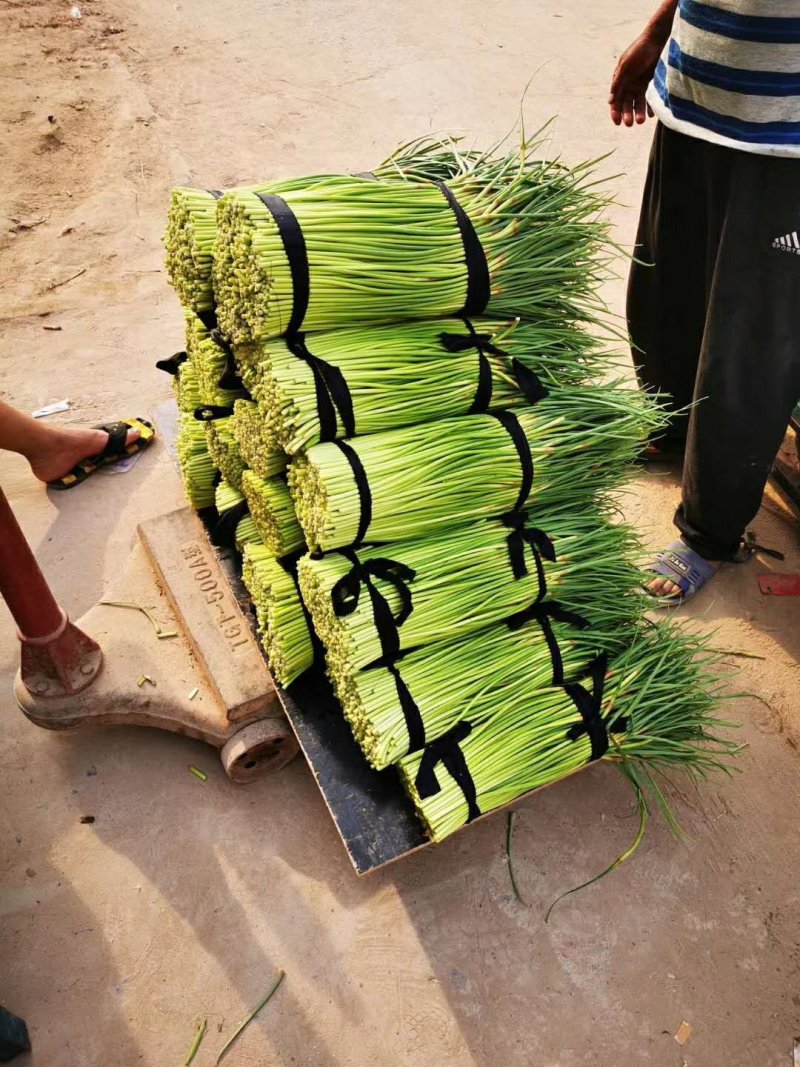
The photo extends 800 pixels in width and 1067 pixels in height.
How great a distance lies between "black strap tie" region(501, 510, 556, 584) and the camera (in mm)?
2096

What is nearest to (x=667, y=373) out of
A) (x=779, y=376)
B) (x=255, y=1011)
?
(x=779, y=376)

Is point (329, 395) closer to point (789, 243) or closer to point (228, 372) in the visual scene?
point (228, 372)

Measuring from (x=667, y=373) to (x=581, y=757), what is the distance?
1738 millimetres

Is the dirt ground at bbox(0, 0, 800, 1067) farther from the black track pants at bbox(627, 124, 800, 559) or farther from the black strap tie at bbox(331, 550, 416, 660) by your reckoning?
the black strap tie at bbox(331, 550, 416, 660)

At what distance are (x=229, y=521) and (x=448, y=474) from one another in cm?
81

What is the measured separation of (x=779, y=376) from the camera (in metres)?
2.47

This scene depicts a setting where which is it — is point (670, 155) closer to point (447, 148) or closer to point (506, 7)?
point (447, 148)

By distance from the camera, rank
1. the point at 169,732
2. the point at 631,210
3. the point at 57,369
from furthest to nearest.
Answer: the point at 631,210 < the point at 57,369 < the point at 169,732

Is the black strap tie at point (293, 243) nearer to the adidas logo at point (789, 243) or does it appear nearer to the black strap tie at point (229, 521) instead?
the black strap tie at point (229, 521)

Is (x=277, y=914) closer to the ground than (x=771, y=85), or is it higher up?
closer to the ground

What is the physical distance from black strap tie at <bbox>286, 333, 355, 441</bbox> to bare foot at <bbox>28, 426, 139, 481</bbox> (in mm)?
1727

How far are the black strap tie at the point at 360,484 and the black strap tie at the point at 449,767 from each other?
567mm

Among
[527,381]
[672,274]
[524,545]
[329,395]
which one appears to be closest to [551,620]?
[524,545]

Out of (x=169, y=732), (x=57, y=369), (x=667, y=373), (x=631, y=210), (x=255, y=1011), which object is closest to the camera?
(x=255, y=1011)
